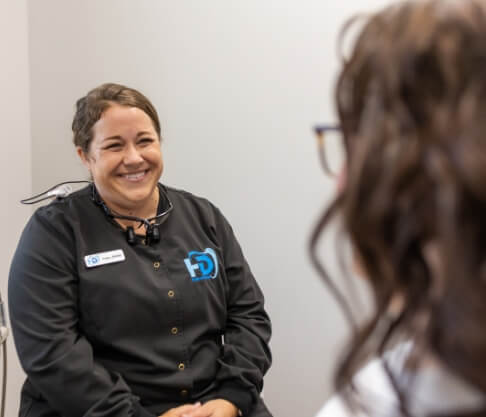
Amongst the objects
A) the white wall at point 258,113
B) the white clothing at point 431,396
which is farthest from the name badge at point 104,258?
the white clothing at point 431,396

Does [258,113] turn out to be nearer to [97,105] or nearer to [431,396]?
[97,105]

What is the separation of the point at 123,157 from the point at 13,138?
1.04 metres

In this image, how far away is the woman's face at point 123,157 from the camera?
159 cm

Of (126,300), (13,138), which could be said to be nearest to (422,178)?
(126,300)

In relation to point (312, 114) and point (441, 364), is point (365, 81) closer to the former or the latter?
point (441, 364)

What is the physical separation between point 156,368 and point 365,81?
1134mm

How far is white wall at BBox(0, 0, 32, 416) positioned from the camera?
2.35m

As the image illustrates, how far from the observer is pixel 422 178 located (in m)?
0.57

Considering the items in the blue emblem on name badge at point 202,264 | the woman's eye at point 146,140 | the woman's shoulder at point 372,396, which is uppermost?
the woman's eye at point 146,140

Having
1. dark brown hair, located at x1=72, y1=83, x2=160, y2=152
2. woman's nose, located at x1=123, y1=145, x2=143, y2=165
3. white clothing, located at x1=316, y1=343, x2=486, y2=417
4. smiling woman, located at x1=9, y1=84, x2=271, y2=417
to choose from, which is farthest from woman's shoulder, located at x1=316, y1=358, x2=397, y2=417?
dark brown hair, located at x1=72, y1=83, x2=160, y2=152

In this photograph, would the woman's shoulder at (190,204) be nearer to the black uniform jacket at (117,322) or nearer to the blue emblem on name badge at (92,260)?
the black uniform jacket at (117,322)

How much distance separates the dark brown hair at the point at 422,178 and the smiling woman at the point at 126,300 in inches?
38.2

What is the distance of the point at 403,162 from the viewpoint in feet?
1.87

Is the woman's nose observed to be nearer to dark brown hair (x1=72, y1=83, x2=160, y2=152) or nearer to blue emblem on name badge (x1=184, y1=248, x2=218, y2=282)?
dark brown hair (x1=72, y1=83, x2=160, y2=152)
